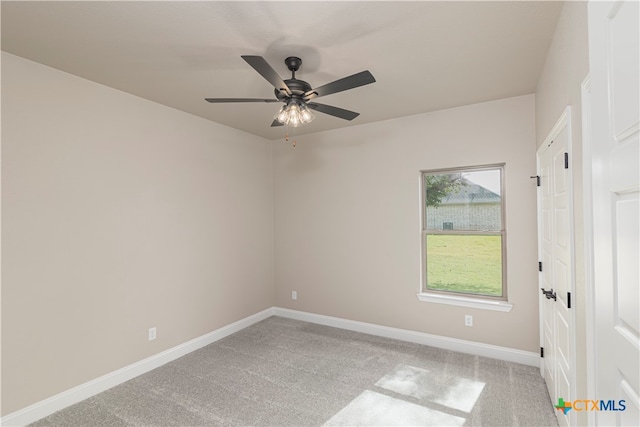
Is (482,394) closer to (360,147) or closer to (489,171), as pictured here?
(489,171)

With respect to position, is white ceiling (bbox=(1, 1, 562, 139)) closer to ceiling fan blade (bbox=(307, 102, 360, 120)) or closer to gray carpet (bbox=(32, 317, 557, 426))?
ceiling fan blade (bbox=(307, 102, 360, 120))

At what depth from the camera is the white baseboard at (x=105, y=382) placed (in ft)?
7.39

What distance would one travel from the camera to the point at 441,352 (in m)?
3.37

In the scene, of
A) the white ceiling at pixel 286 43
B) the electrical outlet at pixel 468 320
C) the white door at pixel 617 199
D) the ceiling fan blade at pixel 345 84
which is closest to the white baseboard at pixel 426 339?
the electrical outlet at pixel 468 320

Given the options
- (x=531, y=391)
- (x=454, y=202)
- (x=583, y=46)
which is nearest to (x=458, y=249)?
(x=454, y=202)

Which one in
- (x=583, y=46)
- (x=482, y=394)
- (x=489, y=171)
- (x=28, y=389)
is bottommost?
(x=482, y=394)

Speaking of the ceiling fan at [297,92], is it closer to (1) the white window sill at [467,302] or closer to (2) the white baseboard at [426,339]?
(1) the white window sill at [467,302]

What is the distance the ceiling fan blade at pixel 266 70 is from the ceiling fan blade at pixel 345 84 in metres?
0.17

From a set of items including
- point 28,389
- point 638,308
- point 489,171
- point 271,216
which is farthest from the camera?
point 271,216

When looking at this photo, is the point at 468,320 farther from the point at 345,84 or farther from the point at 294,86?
the point at 294,86

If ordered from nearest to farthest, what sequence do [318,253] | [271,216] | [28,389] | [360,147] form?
[28,389]
[360,147]
[318,253]
[271,216]

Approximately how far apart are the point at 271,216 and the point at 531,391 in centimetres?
368

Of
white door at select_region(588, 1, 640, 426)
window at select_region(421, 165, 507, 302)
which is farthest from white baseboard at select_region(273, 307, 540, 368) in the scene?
white door at select_region(588, 1, 640, 426)

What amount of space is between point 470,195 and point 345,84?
2.31 meters
